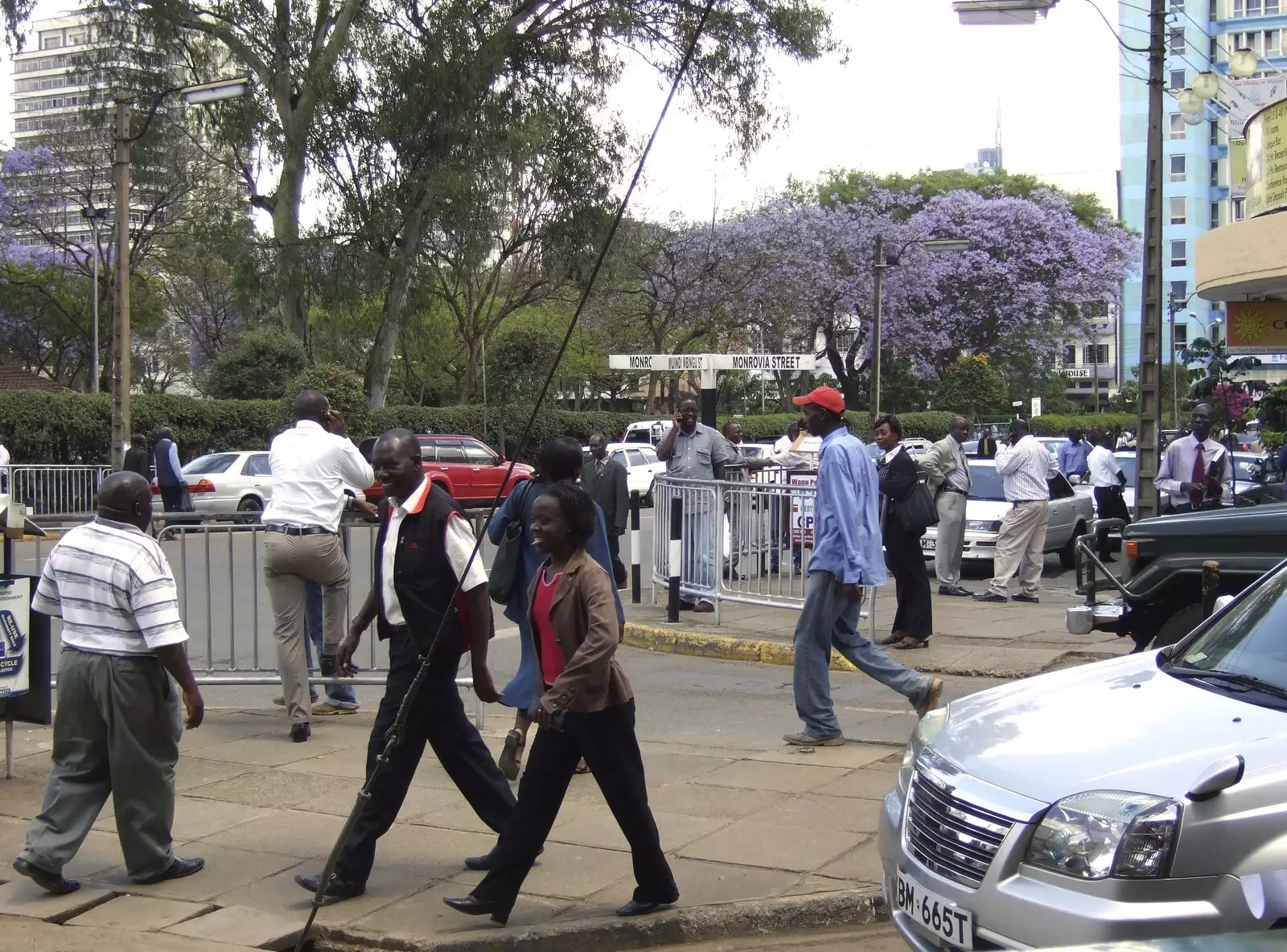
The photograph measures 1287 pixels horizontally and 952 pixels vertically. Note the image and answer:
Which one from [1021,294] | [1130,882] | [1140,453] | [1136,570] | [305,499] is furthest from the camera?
[1021,294]

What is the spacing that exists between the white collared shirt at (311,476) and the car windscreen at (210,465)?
58.9ft

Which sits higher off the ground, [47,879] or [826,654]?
[826,654]

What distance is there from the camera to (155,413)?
29.1 meters

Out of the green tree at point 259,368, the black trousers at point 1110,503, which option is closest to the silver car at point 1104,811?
the black trousers at point 1110,503

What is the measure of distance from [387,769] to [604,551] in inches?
67.0

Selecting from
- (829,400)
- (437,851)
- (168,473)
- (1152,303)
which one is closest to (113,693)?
(437,851)

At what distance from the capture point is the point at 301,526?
7785mm

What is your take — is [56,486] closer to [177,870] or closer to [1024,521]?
[1024,521]

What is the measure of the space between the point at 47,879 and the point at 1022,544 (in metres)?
10.9

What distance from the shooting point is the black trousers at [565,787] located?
480 centimetres

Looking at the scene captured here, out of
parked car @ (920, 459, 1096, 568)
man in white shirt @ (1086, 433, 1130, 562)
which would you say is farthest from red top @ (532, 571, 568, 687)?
man in white shirt @ (1086, 433, 1130, 562)

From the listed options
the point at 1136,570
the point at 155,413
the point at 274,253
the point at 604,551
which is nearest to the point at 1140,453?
the point at 1136,570

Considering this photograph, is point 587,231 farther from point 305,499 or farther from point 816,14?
point 305,499

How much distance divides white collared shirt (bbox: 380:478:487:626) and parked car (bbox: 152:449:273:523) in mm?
19274
